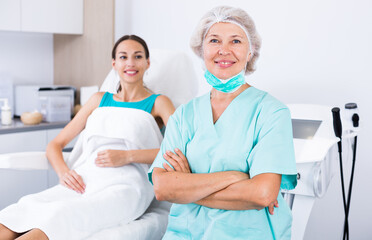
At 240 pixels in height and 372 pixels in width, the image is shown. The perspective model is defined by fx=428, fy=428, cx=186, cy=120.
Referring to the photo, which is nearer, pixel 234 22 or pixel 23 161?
pixel 234 22

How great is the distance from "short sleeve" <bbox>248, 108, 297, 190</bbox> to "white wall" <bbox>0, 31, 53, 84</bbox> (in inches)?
81.2

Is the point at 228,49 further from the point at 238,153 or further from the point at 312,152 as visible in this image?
the point at 312,152

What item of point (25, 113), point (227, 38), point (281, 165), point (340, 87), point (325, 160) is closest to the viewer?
point (281, 165)

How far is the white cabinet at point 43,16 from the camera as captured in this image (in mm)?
2517

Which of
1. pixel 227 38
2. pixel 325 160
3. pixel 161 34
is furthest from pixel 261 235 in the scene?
pixel 161 34

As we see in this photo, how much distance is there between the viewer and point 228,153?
1.22 metres

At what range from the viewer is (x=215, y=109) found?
133cm

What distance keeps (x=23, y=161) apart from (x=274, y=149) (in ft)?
3.52

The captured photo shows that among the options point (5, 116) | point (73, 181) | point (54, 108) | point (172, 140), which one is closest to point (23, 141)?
point (5, 116)

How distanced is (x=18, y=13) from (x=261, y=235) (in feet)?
6.75

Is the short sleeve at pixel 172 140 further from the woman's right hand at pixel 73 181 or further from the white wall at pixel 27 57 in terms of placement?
the white wall at pixel 27 57

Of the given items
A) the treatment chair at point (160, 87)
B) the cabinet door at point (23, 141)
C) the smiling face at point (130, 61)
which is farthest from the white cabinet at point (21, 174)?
the smiling face at point (130, 61)

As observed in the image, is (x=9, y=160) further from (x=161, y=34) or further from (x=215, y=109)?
(x=161, y=34)

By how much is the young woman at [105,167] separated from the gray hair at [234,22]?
538 mm
